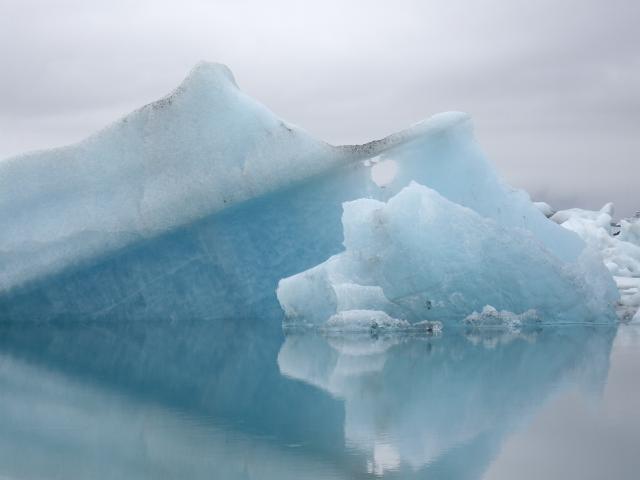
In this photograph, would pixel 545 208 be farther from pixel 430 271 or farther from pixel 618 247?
pixel 430 271

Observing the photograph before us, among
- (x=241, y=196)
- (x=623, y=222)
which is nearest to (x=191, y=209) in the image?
(x=241, y=196)

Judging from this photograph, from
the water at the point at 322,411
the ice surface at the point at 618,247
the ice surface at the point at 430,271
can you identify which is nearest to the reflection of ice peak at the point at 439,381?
the water at the point at 322,411

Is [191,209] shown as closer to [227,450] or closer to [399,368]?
[399,368]

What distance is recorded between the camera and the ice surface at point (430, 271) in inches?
364

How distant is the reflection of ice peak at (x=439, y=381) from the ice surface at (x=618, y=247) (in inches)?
143

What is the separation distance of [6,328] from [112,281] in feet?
4.22

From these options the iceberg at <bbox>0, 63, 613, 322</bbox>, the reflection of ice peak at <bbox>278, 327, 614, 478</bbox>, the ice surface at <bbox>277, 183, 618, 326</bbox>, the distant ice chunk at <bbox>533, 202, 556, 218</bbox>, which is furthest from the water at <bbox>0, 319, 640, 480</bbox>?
the distant ice chunk at <bbox>533, 202, 556, 218</bbox>

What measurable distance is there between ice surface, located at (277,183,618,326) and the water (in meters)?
1.72

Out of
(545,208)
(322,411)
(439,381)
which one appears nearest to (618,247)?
(545,208)

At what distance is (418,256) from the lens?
9.24m

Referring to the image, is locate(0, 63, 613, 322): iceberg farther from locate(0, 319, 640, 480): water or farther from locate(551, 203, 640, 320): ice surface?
locate(0, 319, 640, 480): water

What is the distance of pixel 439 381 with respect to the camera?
5.19 m

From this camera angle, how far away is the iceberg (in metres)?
9.82

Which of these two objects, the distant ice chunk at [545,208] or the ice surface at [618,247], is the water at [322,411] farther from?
the distant ice chunk at [545,208]
